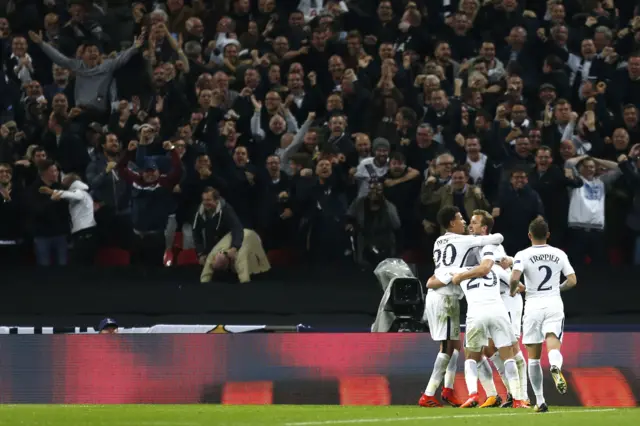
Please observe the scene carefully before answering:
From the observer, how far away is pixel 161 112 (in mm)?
20219

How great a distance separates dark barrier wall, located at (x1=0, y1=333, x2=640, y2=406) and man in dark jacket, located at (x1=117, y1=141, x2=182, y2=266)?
377 centimetres

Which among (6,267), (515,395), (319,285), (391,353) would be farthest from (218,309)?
(515,395)

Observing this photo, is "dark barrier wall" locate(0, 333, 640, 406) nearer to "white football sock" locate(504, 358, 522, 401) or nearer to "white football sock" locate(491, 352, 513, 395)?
"white football sock" locate(491, 352, 513, 395)

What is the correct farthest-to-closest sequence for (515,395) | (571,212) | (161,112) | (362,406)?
1. (161,112)
2. (571,212)
3. (362,406)
4. (515,395)

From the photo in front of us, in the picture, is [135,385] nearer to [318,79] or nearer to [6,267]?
Result: [6,267]

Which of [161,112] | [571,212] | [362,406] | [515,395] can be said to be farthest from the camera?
[161,112]

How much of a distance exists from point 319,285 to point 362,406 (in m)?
4.33

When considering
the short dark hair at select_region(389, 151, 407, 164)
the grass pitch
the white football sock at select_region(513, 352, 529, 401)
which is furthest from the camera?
the short dark hair at select_region(389, 151, 407, 164)

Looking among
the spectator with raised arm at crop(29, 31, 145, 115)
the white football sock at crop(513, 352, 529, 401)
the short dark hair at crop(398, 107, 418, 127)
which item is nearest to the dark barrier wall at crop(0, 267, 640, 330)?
the short dark hair at crop(398, 107, 418, 127)

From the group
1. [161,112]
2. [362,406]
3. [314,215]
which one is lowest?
[362,406]

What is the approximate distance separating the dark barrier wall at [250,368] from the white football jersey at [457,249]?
5.18 feet

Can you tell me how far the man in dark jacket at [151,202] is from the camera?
62.0 ft

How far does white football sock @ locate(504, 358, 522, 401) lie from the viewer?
44.5 ft

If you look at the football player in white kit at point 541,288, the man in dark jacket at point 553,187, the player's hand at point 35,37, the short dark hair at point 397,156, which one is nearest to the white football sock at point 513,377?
the football player in white kit at point 541,288
